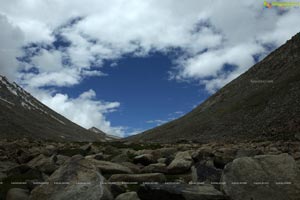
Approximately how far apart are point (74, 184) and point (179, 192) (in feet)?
11.7

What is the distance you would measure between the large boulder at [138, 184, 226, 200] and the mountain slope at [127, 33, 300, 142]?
50.1 m

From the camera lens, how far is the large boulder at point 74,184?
11.6 m

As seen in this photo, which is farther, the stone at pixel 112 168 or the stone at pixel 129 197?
the stone at pixel 112 168

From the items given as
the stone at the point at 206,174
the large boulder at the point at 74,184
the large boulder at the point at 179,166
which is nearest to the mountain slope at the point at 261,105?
the large boulder at the point at 179,166

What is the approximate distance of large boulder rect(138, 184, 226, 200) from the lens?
11.6 metres

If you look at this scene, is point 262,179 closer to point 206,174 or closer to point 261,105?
point 206,174

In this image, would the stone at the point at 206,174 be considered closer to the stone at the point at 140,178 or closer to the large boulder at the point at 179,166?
the stone at the point at 140,178

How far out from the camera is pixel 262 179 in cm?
1161

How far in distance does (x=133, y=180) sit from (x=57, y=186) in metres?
4.39

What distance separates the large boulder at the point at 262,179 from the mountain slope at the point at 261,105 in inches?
1937

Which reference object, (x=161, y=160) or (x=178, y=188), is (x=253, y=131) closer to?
(x=161, y=160)

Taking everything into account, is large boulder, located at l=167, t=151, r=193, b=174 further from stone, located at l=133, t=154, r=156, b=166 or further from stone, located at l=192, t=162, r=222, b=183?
stone, located at l=192, t=162, r=222, b=183

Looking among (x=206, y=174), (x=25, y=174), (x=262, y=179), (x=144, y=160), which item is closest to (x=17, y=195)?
(x=25, y=174)

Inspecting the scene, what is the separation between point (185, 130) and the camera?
132 m
